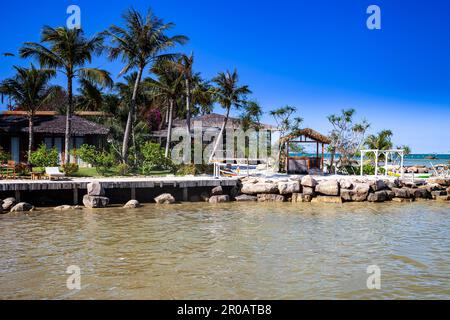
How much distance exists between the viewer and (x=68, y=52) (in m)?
26.0

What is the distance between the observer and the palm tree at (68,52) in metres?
25.8

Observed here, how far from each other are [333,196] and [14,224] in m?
15.0

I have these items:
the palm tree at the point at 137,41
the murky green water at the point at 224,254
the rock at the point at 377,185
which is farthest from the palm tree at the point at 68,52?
the rock at the point at 377,185

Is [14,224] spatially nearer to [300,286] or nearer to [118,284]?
[118,284]

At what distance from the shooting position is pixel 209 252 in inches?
452

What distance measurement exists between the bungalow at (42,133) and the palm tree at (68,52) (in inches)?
117

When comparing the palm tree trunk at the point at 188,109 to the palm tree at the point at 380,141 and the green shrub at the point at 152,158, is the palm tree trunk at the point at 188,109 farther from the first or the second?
the palm tree at the point at 380,141

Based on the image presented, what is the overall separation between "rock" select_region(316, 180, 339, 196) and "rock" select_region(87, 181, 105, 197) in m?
11.1

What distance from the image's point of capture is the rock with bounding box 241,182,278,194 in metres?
22.5

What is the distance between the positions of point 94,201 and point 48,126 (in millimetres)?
12412

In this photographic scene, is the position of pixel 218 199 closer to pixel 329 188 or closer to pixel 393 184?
pixel 329 188

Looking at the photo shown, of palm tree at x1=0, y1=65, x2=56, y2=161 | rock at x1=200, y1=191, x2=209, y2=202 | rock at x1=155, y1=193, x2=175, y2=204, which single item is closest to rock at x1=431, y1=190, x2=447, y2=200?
rock at x1=200, y1=191, x2=209, y2=202

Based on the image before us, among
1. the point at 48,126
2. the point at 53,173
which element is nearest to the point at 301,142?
the point at 53,173
